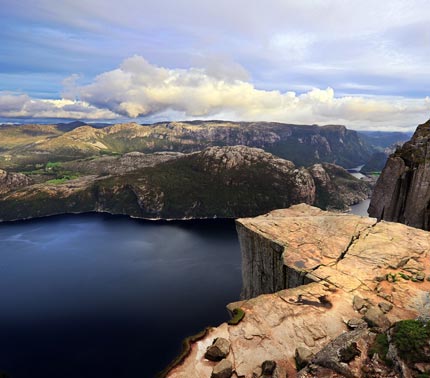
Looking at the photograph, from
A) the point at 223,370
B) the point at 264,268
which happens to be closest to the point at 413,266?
the point at 264,268

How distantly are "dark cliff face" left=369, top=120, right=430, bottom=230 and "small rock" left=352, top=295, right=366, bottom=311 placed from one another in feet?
243

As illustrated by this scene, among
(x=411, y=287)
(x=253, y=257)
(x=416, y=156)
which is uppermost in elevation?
(x=416, y=156)

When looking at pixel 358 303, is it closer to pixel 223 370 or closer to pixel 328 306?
pixel 328 306

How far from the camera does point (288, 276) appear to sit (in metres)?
46.1

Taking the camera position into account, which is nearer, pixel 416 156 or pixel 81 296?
pixel 416 156

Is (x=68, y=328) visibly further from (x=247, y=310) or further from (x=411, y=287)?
(x=411, y=287)

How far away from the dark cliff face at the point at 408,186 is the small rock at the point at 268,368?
3505 inches

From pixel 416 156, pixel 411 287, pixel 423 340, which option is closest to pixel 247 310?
pixel 423 340

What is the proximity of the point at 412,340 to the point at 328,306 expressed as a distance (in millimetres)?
12910

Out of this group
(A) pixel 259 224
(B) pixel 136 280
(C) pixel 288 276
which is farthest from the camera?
(B) pixel 136 280

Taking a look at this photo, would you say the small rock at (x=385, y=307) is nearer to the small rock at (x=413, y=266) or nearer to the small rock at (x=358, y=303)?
the small rock at (x=358, y=303)

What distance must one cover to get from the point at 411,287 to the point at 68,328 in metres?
125

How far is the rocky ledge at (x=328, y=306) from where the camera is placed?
67.5ft

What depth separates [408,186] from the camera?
316 ft
